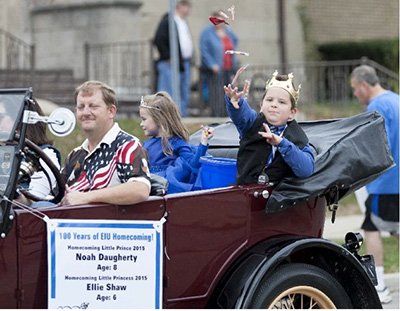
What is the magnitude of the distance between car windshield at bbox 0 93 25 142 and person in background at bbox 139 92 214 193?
1419mm

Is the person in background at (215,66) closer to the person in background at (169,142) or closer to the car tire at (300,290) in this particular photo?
the person in background at (169,142)

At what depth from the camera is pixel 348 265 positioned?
5211 millimetres

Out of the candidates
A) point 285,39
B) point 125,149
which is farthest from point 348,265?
point 285,39

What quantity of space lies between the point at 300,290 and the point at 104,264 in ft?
3.76

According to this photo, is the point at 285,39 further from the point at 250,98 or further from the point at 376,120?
the point at 376,120

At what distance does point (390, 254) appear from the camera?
31.4 feet

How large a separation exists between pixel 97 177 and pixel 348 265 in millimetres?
1505

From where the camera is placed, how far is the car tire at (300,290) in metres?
4.83

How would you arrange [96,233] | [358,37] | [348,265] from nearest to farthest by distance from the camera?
1. [96,233]
2. [348,265]
3. [358,37]

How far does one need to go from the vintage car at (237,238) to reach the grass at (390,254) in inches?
135

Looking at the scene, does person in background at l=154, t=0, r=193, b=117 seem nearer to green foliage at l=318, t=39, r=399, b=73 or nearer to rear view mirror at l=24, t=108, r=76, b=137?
green foliage at l=318, t=39, r=399, b=73

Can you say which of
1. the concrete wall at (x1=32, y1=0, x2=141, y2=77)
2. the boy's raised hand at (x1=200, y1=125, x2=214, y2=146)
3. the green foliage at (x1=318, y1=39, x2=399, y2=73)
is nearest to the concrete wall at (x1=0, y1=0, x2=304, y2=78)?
the concrete wall at (x1=32, y1=0, x2=141, y2=77)

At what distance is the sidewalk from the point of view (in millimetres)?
8047

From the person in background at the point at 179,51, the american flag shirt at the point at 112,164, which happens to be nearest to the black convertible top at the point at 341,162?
the american flag shirt at the point at 112,164
